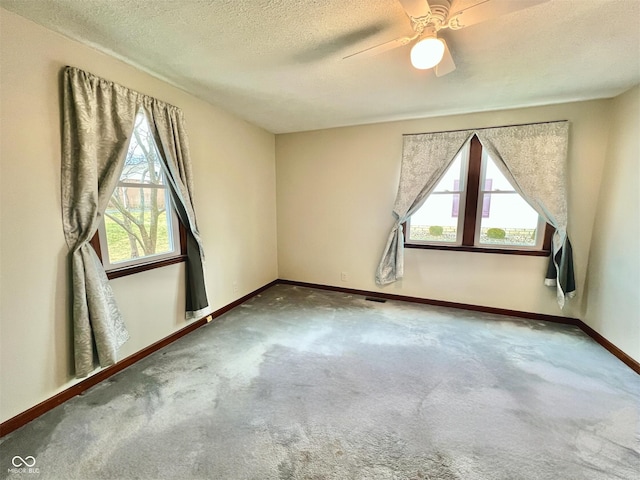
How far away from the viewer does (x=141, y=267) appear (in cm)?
228

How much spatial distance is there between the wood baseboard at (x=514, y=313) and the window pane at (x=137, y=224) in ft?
7.30

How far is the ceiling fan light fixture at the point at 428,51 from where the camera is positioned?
1382 millimetres

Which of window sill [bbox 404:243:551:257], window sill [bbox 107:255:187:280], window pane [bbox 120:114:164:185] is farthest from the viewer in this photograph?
window sill [bbox 404:243:551:257]

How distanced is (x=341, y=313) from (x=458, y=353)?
1318 millimetres

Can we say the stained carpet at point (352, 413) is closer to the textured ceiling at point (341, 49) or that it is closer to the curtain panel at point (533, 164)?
the curtain panel at point (533, 164)

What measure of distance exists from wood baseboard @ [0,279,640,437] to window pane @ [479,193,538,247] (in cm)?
84

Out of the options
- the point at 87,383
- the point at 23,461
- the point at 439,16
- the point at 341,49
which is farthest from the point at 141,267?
the point at 439,16

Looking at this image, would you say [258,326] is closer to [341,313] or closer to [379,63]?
[341,313]

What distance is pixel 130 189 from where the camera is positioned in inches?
88.6

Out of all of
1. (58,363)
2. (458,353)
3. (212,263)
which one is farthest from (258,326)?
(458,353)

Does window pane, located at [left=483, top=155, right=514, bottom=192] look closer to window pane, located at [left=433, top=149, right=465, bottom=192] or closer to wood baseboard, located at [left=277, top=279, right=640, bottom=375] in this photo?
window pane, located at [left=433, top=149, right=465, bottom=192]

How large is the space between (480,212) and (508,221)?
1.04ft

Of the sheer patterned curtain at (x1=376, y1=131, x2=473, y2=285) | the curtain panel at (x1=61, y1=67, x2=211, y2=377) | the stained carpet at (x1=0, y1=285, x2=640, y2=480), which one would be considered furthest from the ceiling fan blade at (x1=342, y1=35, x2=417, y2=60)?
the stained carpet at (x1=0, y1=285, x2=640, y2=480)

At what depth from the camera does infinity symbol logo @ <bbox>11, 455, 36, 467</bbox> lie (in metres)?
1.39
